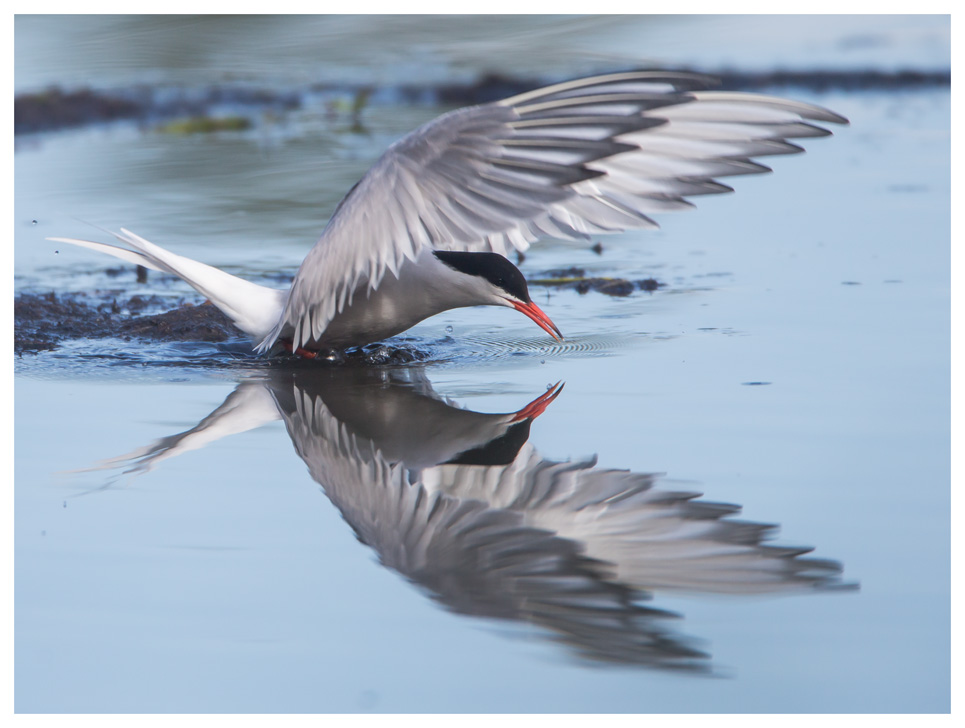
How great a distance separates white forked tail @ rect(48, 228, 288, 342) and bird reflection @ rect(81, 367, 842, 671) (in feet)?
3.06

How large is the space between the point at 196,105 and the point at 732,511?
8.77 m

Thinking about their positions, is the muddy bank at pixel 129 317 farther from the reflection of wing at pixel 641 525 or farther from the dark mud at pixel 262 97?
the dark mud at pixel 262 97

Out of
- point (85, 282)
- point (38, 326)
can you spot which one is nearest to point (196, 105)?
point (85, 282)

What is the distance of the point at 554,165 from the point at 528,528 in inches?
36.5

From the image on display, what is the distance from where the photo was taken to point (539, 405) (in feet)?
12.2

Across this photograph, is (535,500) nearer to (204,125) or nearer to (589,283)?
(589,283)

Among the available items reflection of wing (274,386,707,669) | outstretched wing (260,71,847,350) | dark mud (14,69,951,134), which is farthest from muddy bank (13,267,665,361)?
dark mud (14,69,951,134)

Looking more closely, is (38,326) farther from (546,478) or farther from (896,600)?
(896,600)

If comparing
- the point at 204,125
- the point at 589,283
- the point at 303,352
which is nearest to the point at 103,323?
the point at 303,352

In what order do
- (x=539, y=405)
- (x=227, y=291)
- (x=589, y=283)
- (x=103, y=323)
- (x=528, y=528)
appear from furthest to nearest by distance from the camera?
(x=589, y=283)
(x=103, y=323)
(x=227, y=291)
(x=539, y=405)
(x=528, y=528)

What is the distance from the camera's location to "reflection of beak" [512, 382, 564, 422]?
142 inches

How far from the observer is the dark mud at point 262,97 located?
1005 cm

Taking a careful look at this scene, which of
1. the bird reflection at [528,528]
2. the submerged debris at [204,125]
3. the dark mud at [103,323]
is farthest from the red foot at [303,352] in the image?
the submerged debris at [204,125]

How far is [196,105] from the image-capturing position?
1065 centimetres
